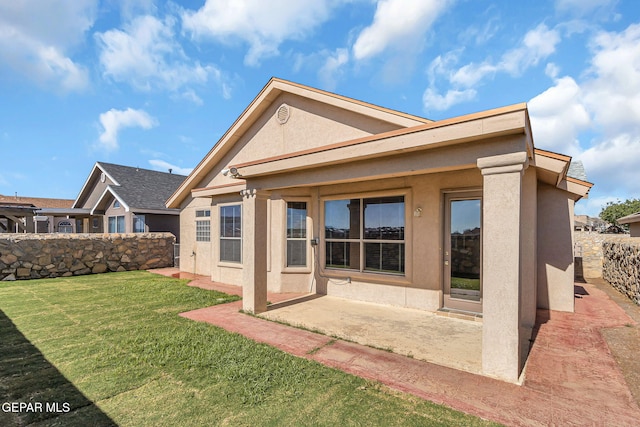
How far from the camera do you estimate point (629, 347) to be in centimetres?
469

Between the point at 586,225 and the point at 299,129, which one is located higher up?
the point at 299,129

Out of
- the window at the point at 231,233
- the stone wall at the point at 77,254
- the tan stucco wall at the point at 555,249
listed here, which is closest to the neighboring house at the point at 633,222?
the tan stucco wall at the point at 555,249

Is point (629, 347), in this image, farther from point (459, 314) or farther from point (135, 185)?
point (135, 185)

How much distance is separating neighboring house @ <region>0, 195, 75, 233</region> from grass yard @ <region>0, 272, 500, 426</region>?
38.5ft

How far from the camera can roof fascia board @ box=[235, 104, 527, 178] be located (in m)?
3.48

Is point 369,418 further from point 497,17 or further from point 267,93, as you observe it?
point 497,17

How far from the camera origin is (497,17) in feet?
30.1

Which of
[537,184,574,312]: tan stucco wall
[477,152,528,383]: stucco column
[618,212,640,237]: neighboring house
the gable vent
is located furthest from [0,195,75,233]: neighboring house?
[618,212,640,237]: neighboring house

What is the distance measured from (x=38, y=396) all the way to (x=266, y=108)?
807 cm

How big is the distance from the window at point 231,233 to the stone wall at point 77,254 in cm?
625

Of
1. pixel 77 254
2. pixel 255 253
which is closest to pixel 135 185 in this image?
pixel 77 254

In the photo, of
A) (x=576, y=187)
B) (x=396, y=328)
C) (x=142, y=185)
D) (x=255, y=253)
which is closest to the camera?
(x=396, y=328)

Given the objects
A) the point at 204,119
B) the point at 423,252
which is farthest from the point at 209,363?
the point at 204,119

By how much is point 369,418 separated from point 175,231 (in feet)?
60.1
